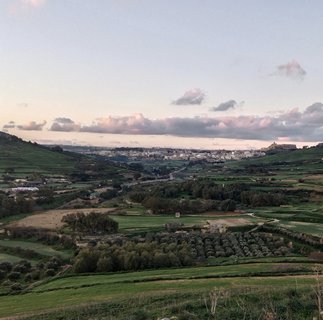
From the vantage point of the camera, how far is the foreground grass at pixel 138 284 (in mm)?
29906

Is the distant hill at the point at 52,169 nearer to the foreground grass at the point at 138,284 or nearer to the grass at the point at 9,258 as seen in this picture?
the grass at the point at 9,258

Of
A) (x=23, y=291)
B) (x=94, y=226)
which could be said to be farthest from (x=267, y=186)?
(x=23, y=291)

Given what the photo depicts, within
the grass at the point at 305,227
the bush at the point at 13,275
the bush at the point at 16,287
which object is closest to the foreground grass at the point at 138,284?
the bush at the point at 16,287

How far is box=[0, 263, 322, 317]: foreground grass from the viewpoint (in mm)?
29906

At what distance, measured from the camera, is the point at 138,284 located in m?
35.5

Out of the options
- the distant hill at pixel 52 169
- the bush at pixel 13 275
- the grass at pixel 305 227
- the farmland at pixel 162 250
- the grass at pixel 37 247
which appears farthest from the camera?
the distant hill at pixel 52 169

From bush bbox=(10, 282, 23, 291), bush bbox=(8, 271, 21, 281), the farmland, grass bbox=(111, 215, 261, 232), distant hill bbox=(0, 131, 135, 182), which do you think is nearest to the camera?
the farmland

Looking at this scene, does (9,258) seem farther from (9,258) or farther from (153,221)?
(153,221)

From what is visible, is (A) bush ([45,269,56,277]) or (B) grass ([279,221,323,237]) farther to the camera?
(B) grass ([279,221,323,237])

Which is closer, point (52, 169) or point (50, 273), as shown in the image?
point (50, 273)

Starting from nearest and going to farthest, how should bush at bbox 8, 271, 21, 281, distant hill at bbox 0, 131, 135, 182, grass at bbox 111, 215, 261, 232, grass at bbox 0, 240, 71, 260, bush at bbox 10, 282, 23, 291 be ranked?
1. bush at bbox 10, 282, 23, 291
2. bush at bbox 8, 271, 21, 281
3. grass at bbox 0, 240, 71, 260
4. grass at bbox 111, 215, 261, 232
5. distant hill at bbox 0, 131, 135, 182

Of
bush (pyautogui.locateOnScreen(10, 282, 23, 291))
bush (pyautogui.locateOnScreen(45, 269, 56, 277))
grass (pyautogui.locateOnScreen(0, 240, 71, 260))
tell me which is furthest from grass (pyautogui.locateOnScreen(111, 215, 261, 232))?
bush (pyautogui.locateOnScreen(10, 282, 23, 291))

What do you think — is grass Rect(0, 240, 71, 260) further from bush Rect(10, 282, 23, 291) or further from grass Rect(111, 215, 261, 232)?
bush Rect(10, 282, 23, 291)

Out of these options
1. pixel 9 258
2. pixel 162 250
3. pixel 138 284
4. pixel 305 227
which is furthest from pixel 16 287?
pixel 305 227
